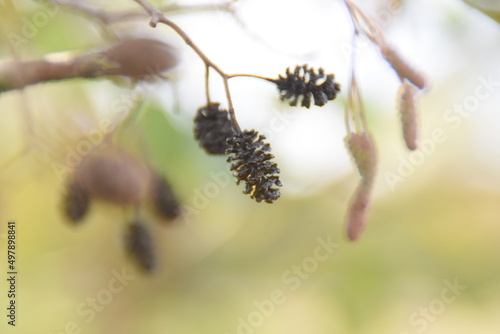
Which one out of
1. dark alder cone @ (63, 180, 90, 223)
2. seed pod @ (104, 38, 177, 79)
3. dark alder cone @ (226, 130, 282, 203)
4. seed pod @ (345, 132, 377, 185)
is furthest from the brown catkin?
dark alder cone @ (63, 180, 90, 223)

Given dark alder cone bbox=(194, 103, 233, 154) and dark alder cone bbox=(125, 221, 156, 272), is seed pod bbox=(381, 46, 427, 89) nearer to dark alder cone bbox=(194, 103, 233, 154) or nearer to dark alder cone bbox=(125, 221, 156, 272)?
dark alder cone bbox=(194, 103, 233, 154)

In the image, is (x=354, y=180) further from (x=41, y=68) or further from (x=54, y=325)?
(x=41, y=68)

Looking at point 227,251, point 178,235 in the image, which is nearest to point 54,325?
point 178,235

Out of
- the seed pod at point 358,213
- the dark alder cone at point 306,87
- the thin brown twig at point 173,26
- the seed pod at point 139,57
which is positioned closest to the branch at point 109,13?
the seed pod at point 139,57

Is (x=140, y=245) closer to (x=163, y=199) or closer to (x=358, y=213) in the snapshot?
(x=163, y=199)

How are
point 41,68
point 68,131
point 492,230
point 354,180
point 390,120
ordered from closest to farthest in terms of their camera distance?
point 41,68, point 68,131, point 390,120, point 354,180, point 492,230

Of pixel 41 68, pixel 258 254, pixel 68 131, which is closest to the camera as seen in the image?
pixel 41 68
